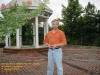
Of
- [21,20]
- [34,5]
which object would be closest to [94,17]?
[34,5]

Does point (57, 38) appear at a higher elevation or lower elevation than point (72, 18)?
lower

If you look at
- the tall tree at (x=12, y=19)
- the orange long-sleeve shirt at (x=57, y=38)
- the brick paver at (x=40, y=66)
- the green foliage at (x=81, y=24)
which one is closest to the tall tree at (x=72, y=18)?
the green foliage at (x=81, y=24)

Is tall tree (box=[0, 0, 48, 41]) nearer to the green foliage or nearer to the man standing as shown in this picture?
the man standing

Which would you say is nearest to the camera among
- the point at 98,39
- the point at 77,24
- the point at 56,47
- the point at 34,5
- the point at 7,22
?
the point at 56,47

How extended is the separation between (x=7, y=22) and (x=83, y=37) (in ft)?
71.5

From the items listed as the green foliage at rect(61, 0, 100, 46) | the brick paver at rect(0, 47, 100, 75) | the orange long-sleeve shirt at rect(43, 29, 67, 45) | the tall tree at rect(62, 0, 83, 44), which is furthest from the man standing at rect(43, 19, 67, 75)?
the tall tree at rect(62, 0, 83, 44)

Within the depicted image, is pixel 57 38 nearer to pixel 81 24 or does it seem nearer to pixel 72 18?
pixel 81 24

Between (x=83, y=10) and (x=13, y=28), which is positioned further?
(x=83, y=10)

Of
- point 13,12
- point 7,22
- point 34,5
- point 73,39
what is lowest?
point 73,39

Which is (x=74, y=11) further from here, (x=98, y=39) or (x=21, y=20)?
(x=21, y=20)

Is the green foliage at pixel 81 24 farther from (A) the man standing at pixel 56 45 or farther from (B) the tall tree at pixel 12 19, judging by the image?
(A) the man standing at pixel 56 45

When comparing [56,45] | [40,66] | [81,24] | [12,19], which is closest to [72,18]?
[81,24]

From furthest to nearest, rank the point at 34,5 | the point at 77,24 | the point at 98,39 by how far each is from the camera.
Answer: the point at 77,24, the point at 98,39, the point at 34,5

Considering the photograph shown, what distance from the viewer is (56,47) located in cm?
398
